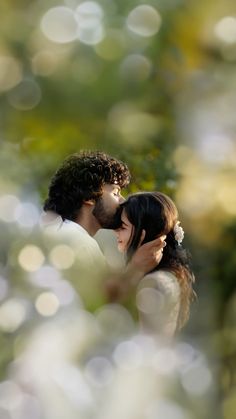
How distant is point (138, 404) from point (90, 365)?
3 cm

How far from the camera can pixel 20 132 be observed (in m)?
0.38

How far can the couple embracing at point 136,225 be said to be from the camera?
0.56m

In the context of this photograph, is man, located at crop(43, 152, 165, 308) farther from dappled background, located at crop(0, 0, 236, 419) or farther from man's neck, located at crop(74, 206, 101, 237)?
dappled background, located at crop(0, 0, 236, 419)

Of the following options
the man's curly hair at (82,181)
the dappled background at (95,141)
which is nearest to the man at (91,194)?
the man's curly hair at (82,181)

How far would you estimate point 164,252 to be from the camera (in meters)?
0.77

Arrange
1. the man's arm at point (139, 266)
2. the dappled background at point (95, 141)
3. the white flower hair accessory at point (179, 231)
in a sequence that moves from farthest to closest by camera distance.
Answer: the white flower hair accessory at point (179, 231), the man's arm at point (139, 266), the dappled background at point (95, 141)

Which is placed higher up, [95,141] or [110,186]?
[110,186]

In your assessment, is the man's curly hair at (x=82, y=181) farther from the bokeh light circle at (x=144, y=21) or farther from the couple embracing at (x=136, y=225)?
the bokeh light circle at (x=144, y=21)

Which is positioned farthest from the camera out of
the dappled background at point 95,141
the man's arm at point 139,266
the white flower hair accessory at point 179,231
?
the white flower hair accessory at point 179,231

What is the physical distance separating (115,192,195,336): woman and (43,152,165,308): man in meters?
0.01

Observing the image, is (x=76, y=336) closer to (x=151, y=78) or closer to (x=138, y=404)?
(x=138, y=404)

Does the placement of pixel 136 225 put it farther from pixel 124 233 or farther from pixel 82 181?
pixel 82 181

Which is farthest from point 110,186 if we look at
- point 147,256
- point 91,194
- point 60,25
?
point 60,25

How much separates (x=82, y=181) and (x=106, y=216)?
0.09 metres
